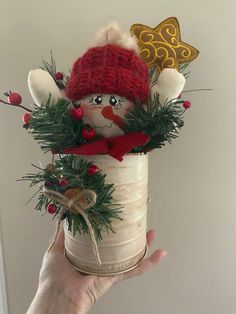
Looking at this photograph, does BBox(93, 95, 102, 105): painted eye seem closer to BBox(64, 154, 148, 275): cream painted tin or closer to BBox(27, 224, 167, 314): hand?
BBox(64, 154, 148, 275): cream painted tin

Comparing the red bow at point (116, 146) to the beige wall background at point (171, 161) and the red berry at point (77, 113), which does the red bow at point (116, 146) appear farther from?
the beige wall background at point (171, 161)

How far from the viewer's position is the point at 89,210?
438 mm

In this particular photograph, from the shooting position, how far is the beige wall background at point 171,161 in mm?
585

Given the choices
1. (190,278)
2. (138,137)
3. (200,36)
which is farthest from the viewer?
(190,278)

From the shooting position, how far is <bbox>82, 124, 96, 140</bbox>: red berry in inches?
16.6

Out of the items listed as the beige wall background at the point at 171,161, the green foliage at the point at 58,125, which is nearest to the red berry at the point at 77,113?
the green foliage at the point at 58,125

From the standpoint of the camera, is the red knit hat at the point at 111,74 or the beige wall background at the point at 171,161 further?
the beige wall background at the point at 171,161

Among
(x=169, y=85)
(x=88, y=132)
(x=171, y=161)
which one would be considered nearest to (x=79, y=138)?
(x=88, y=132)

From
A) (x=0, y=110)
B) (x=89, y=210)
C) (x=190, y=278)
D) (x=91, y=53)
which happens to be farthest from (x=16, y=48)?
(x=190, y=278)

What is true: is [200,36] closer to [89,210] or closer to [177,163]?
[177,163]

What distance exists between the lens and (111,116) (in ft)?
1.42

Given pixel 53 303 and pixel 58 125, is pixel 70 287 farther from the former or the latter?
pixel 58 125

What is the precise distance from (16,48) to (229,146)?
460mm

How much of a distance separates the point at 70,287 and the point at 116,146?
280 millimetres
